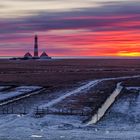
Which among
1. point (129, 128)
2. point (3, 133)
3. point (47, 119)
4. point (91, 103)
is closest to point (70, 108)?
point (91, 103)

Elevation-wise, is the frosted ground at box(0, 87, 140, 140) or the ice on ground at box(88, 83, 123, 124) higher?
the frosted ground at box(0, 87, 140, 140)

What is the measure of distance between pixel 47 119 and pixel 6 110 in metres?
7.16

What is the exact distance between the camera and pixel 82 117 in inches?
1442

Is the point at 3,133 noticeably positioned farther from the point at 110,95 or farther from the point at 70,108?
the point at 110,95

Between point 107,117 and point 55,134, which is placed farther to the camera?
point 107,117

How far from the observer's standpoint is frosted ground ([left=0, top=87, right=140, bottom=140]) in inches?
1099

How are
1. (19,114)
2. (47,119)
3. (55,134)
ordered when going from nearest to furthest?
(55,134)
(47,119)
(19,114)

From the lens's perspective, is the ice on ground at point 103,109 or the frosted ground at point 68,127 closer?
the frosted ground at point 68,127

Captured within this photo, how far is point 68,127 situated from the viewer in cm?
3145

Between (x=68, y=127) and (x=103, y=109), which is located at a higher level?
(x=68, y=127)

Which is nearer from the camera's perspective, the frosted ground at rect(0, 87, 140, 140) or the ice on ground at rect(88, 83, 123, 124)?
the frosted ground at rect(0, 87, 140, 140)

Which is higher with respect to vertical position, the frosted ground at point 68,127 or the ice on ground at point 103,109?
the frosted ground at point 68,127

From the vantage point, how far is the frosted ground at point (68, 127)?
27.9m

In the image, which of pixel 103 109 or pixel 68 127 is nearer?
pixel 68 127
